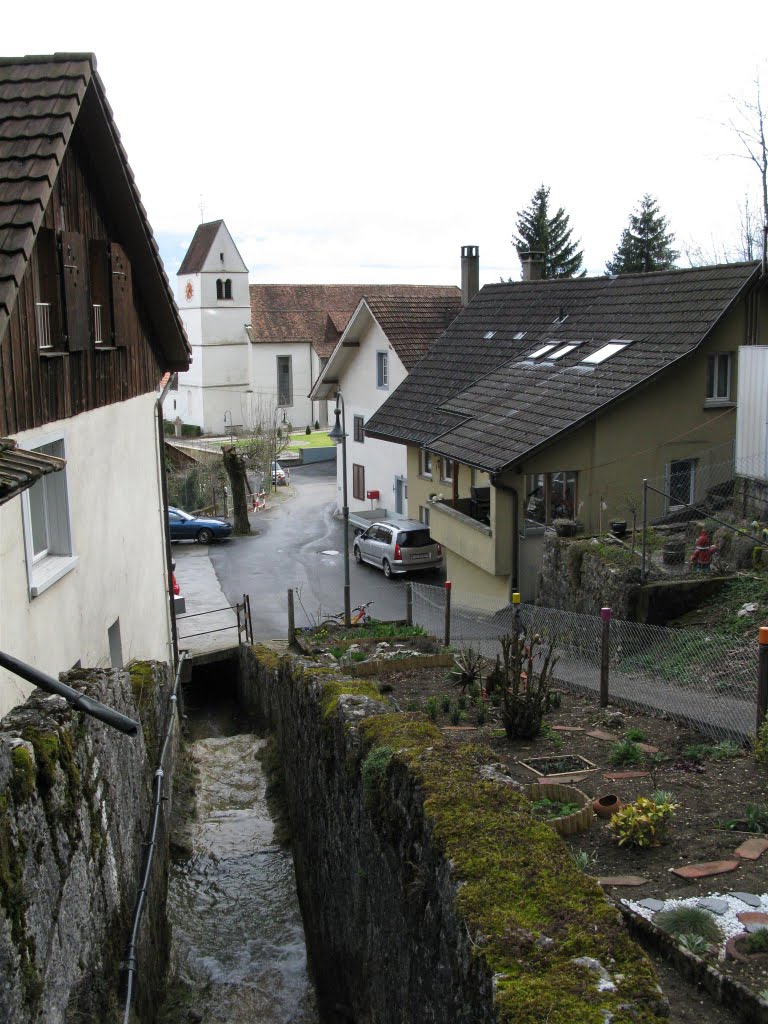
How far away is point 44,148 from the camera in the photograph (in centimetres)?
932

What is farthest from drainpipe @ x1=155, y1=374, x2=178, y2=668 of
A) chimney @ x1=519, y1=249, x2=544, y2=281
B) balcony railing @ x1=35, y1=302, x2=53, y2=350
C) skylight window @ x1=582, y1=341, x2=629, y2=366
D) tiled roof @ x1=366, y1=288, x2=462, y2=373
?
chimney @ x1=519, y1=249, x2=544, y2=281

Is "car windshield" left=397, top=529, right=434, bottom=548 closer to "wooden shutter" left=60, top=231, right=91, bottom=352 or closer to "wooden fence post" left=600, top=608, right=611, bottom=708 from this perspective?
"wooden fence post" left=600, top=608, right=611, bottom=708

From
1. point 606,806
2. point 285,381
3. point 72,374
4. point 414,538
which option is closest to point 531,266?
point 414,538

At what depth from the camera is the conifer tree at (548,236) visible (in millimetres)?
56625

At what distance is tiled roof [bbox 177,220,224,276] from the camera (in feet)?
221

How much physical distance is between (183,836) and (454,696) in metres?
3.63

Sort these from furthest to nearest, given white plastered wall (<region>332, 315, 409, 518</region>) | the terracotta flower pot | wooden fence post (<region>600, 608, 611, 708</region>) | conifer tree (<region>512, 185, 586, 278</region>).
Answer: conifer tree (<region>512, 185, 586, 278</region>) → white plastered wall (<region>332, 315, 409, 518</region>) → wooden fence post (<region>600, 608, 611, 708</region>) → the terracotta flower pot

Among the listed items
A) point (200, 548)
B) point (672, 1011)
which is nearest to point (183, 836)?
point (672, 1011)

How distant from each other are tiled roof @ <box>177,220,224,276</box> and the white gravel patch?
64.6m

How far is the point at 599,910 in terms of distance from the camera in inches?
183

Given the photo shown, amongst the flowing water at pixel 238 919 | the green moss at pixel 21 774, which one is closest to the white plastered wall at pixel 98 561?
the flowing water at pixel 238 919

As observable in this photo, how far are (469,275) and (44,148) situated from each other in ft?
92.2

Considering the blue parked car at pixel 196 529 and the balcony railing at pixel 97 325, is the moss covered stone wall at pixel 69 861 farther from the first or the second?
the blue parked car at pixel 196 529

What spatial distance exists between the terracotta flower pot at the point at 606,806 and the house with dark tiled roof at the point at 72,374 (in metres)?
4.57
